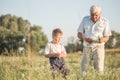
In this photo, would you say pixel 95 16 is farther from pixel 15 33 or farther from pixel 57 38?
Result: pixel 15 33

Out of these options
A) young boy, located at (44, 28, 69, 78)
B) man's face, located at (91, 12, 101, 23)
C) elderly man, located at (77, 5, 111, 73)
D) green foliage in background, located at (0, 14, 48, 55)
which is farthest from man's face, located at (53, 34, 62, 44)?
green foliage in background, located at (0, 14, 48, 55)

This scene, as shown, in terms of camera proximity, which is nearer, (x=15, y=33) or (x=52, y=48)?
(x=52, y=48)

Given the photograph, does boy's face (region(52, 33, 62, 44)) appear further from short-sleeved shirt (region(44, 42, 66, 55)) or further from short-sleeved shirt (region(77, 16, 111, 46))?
short-sleeved shirt (region(77, 16, 111, 46))

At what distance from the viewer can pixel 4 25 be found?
209 ft

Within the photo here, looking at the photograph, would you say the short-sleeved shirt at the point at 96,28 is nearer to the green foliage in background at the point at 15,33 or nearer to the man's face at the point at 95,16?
the man's face at the point at 95,16

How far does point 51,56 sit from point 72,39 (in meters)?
3.59

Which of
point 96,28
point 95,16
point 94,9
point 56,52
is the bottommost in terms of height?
point 56,52

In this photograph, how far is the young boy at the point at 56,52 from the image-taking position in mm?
7199

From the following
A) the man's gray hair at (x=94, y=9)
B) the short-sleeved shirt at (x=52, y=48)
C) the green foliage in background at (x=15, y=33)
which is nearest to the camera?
the man's gray hair at (x=94, y=9)

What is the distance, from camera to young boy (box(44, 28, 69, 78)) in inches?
283

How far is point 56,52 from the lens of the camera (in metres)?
7.36

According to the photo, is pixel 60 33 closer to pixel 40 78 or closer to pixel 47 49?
pixel 47 49

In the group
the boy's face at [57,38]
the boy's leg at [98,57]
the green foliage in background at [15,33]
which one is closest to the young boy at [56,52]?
the boy's face at [57,38]

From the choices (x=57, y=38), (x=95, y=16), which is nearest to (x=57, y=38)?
(x=57, y=38)
